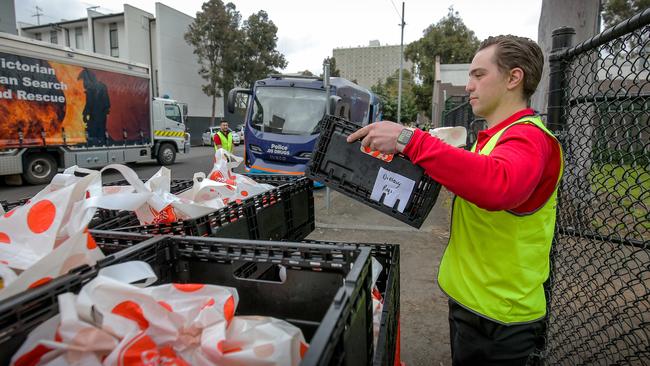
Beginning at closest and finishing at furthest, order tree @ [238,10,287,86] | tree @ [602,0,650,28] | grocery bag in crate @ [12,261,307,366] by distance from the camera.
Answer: grocery bag in crate @ [12,261,307,366], tree @ [602,0,650,28], tree @ [238,10,287,86]

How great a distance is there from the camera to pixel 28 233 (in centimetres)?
120

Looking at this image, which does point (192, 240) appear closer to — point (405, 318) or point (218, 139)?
point (405, 318)

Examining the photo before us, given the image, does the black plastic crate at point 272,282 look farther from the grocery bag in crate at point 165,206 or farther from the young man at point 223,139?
the young man at point 223,139

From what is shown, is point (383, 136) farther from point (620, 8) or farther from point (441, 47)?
point (441, 47)

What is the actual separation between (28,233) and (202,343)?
685 millimetres

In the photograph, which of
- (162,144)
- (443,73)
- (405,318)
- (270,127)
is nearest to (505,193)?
(405,318)

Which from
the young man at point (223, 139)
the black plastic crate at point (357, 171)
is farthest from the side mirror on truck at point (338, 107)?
the black plastic crate at point (357, 171)

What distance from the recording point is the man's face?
1547 millimetres

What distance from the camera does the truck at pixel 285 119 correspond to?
10.1 metres

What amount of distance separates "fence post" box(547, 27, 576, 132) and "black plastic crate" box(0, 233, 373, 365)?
68.6 inches

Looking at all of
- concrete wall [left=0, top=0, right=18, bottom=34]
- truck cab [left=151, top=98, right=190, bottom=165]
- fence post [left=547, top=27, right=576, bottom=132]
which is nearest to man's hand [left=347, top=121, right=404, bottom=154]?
fence post [left=547, top=27, right=576, bottom=132]

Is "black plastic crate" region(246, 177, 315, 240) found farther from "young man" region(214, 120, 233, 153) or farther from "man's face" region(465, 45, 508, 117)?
"young man" region(214, 120, 233, 153)

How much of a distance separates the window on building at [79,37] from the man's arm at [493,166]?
40.2 m

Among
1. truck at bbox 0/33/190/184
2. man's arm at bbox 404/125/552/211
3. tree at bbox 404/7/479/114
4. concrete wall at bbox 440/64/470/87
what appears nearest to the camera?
man's arm at bbox 404/125/552/211
